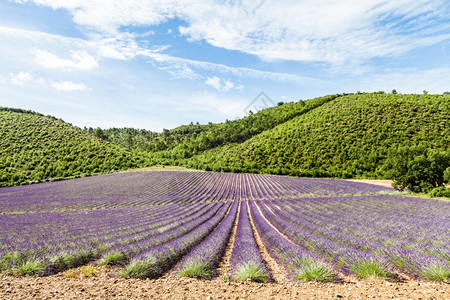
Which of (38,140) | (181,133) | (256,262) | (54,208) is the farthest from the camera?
(181,133)

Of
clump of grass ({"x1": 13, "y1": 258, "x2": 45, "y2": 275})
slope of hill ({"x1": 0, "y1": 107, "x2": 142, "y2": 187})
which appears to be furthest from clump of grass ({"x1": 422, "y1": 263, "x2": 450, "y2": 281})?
slope of hill ({"x1": 0, "y1": 107, "x2": 142, "y2": 187})

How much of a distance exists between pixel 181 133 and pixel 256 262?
117615 millimetres

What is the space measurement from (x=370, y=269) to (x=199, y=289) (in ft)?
10.0

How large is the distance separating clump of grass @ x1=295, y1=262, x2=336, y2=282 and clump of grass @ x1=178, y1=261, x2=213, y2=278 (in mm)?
1724

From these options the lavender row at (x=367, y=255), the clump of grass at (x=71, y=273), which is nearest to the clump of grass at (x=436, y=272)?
the lavender row at (x=367, y=255)

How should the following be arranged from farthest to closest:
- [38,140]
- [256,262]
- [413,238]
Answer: [38,140]
[413,238]
[256,262]

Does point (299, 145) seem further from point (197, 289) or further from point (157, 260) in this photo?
point (197, 289)

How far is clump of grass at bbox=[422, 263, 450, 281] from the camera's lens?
3.64 m

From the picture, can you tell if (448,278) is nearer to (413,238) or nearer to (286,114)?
(413,238)

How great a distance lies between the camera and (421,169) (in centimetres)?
2219

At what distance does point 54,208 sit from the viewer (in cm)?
1591

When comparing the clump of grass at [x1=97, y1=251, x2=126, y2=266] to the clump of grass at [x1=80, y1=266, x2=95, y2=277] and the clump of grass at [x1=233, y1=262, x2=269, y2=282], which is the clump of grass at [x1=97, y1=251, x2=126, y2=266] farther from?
the clump of grass at [x1=233, y1=262, x2=269, y2=282]

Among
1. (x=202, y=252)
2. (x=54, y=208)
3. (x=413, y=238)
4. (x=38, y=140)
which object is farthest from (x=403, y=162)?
(x=38, y=140)

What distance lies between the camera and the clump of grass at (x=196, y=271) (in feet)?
14.5
